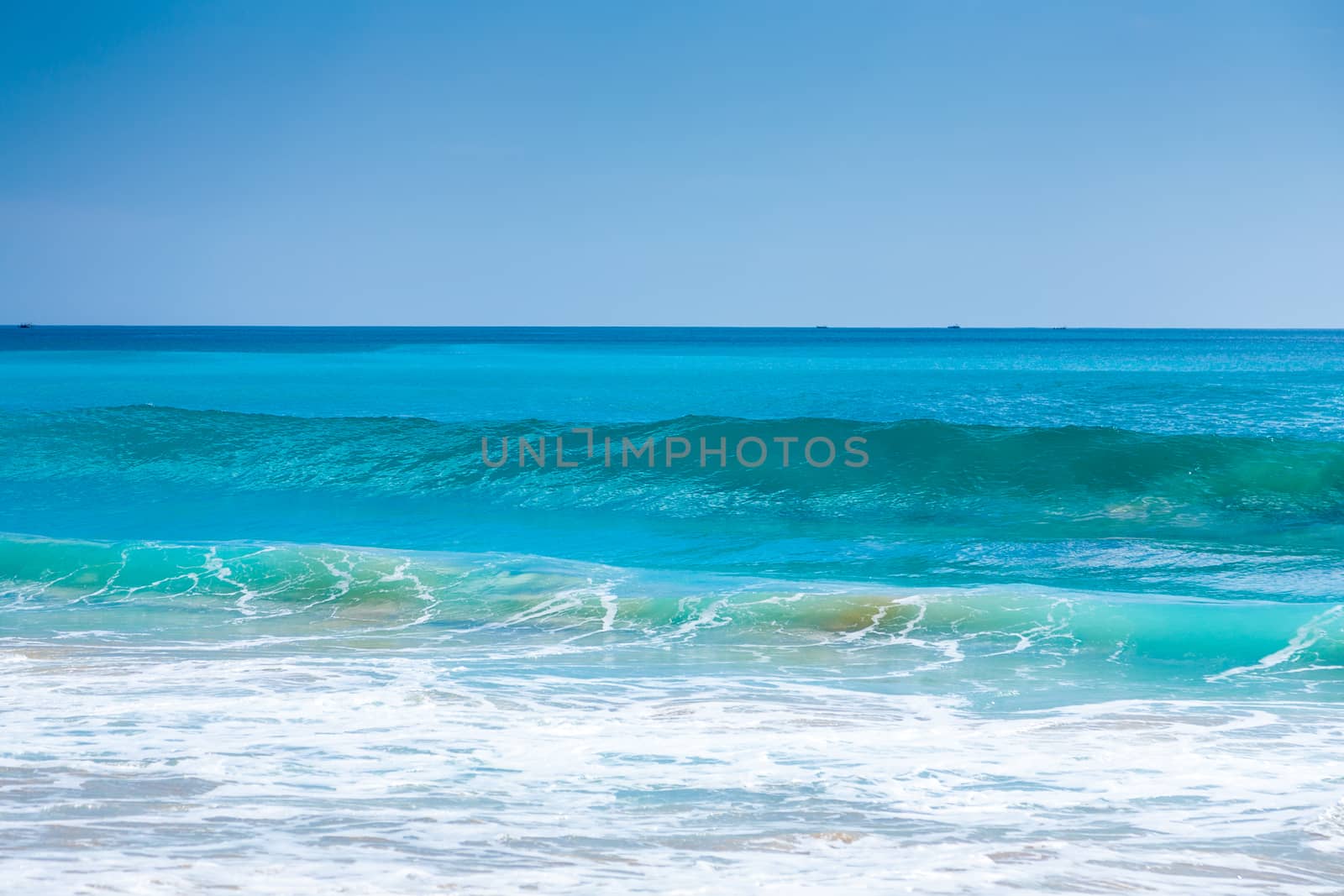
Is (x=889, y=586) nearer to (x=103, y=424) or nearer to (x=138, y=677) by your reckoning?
(x=138, y=677)

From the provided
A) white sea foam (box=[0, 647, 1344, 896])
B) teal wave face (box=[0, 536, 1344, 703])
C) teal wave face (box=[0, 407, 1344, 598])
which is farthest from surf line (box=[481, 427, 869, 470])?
white sea foam (box=[0, 647, 1344, 896])

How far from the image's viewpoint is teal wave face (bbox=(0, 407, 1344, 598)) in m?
11.2

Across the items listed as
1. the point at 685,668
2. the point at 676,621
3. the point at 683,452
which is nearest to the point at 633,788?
the point at 685,668

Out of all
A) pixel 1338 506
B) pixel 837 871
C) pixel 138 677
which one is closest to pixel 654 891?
pixel 837 871

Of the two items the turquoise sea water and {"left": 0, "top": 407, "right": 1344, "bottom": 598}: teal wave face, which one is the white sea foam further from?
{"left": 0, "top": 407, "right": 1344, "bottom": 598}: teal wave face

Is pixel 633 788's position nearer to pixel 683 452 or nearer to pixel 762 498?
pixel 762 498

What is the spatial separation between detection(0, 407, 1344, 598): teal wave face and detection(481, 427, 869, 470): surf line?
0.48ft

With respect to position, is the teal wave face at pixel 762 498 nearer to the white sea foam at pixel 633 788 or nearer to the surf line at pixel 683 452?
the surf line at pixel 683 452

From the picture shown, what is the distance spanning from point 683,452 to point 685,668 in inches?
443

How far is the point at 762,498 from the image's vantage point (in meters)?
14.9

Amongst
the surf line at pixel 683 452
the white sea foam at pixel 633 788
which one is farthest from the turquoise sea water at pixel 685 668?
the surf line at pixel 683 452

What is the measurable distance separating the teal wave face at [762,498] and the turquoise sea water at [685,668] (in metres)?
0.10

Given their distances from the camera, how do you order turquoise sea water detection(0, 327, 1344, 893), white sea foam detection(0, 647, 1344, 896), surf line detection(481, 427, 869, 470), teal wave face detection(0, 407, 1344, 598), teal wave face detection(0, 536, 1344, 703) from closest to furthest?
1. white sea foam detection(0, 647, 1344, 896)
2. turquoise sea water detection(0, 327, 1344, 893)
3. teal wave face detection(0, 536, 1344, 703)
4. teal wave face detection(0, 407, 1344, 598)
5. surf line detection(481, 427, 869, 470)

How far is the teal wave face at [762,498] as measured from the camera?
440 inches
